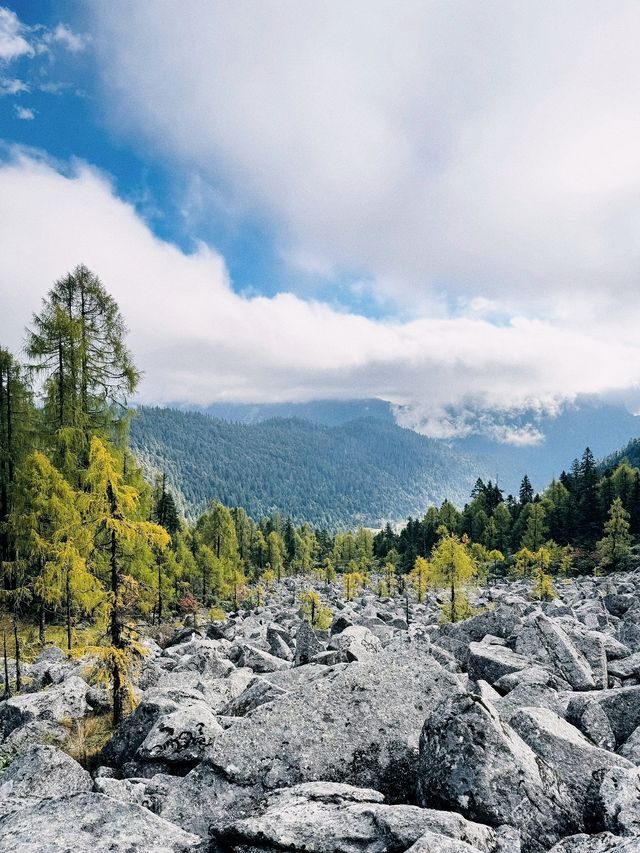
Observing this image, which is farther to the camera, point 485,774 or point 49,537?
point 49,537

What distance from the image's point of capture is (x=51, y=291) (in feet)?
78.6

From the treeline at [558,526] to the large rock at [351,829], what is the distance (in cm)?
6129

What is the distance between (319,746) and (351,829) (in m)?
2.68

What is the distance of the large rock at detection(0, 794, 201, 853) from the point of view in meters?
4.82

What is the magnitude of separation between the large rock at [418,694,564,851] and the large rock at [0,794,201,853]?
9.66ft

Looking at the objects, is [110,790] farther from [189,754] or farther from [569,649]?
[569,649]

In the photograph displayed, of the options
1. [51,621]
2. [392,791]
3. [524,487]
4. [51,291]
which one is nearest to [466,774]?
[392,791]

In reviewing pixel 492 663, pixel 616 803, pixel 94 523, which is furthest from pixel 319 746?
pixel 94 523

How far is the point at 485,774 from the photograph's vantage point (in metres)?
5.62

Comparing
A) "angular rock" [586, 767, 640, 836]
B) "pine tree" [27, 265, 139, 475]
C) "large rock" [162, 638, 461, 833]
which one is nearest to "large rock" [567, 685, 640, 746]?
"large rock" [162, 638, 461, 833]

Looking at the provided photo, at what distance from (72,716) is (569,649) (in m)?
13.6

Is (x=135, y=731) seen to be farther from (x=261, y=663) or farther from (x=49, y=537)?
(x=49, y=537)

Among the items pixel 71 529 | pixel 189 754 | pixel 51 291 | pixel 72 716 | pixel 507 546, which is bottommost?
pixel 507 546

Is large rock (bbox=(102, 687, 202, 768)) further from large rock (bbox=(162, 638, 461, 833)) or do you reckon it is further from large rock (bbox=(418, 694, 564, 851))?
large rock (bbox=(418, 694, 564, 851))
